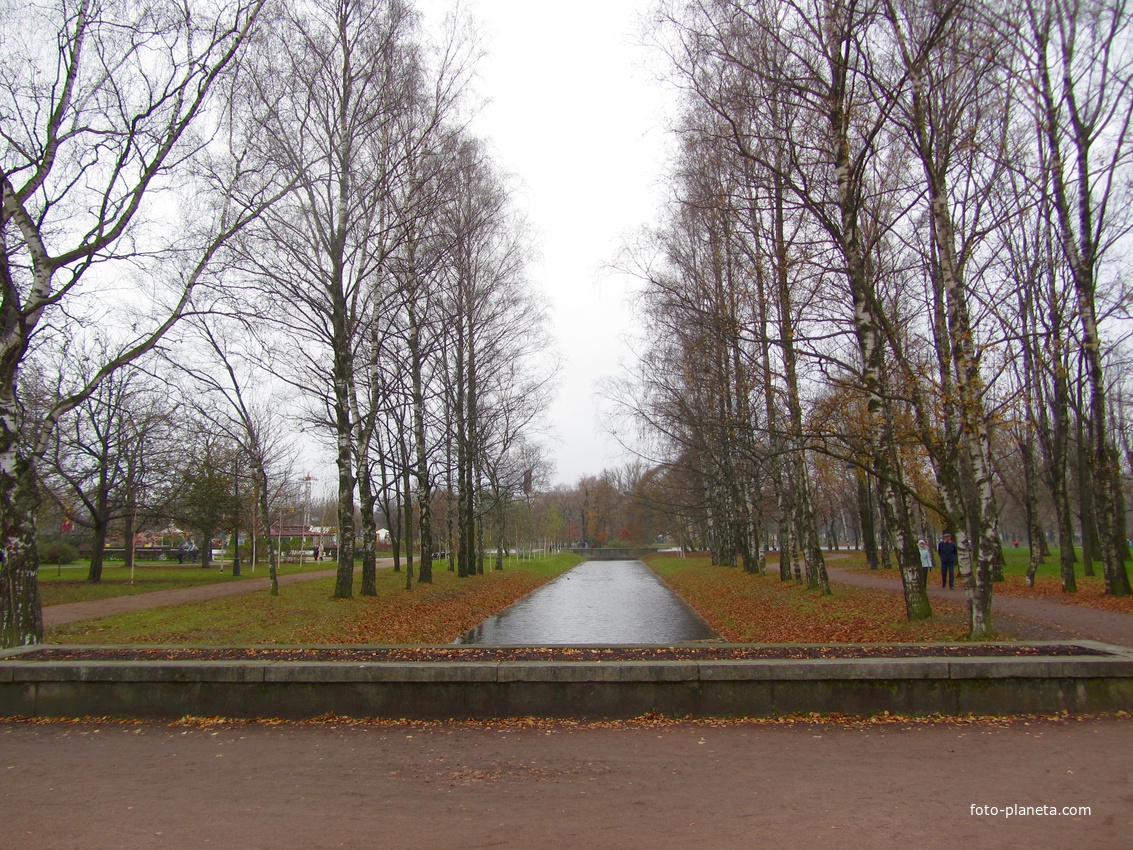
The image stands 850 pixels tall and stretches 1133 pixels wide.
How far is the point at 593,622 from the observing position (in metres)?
16.4

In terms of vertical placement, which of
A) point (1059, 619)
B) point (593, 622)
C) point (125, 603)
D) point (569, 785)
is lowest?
point (593, 622)

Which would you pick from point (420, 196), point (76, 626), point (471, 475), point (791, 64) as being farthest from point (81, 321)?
point (471, 475)

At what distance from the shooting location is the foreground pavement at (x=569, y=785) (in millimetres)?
4172

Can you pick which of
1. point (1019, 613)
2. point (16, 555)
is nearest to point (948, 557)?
point (1019, 613)

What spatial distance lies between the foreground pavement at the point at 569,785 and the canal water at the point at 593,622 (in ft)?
9.67

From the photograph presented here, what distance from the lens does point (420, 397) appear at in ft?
77.5

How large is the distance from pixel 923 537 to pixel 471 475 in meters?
19.7

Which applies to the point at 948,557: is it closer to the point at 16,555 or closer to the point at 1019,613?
the point at 1019,613

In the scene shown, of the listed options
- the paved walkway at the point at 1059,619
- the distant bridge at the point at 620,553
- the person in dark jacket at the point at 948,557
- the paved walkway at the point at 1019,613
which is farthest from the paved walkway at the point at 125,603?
the distant bridge at the point at 620,553

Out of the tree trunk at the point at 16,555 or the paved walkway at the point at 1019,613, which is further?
the paved walkway at the point at 1019,613

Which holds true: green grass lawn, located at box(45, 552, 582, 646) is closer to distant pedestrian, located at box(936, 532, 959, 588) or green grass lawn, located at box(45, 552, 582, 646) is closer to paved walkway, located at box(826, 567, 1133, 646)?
paved walkway, located at box(826, 567, 1133, 646)

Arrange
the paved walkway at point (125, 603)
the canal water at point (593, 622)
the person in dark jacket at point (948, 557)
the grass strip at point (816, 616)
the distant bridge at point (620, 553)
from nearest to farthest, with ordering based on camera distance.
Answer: the grass strip at point (816, 616) → the canal water at point (593, 622) → the paved walkway at point (125, 603) → the person in dark jacket at point (948, 557) → the distant bridge at point (620, 553)

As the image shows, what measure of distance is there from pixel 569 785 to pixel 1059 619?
12497 mm

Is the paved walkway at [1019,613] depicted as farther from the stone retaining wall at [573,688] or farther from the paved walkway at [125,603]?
the stone retaining wall at [573,688]
